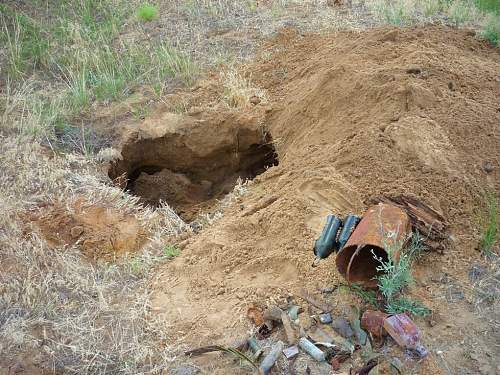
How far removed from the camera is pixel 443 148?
3.62m

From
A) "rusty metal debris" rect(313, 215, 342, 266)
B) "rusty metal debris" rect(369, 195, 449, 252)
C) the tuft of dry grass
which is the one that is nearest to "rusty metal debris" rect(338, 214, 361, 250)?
"rusty metal debris" rect(313, 215, 342, 266)

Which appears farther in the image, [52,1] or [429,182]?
[52,1]

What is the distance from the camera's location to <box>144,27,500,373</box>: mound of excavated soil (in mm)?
3133

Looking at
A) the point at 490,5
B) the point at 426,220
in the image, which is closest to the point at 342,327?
the point at 426,220

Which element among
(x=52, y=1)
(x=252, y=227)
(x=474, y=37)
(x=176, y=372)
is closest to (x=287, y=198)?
(x=252, y=227)

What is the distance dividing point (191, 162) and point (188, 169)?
123 mm

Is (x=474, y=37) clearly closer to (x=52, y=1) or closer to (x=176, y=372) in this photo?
(x=176, y=372)

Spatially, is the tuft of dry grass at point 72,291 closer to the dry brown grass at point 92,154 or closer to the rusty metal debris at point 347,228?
the dry brown grass at point 92,154

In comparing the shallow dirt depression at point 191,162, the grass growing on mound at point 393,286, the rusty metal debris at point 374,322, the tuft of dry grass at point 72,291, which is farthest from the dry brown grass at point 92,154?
the rusty metal debris at point 374,322

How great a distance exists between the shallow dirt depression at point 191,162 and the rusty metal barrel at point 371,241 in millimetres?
1989

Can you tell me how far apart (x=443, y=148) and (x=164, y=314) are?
1.93 meters

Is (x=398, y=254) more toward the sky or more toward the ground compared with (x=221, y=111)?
more toward the sky

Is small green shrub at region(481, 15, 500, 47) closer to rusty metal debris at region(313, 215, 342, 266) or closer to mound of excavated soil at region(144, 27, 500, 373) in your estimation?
mound of excavated soil at region(144, 27, 500, 373)

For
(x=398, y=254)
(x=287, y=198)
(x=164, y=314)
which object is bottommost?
(x=164, y=314)
